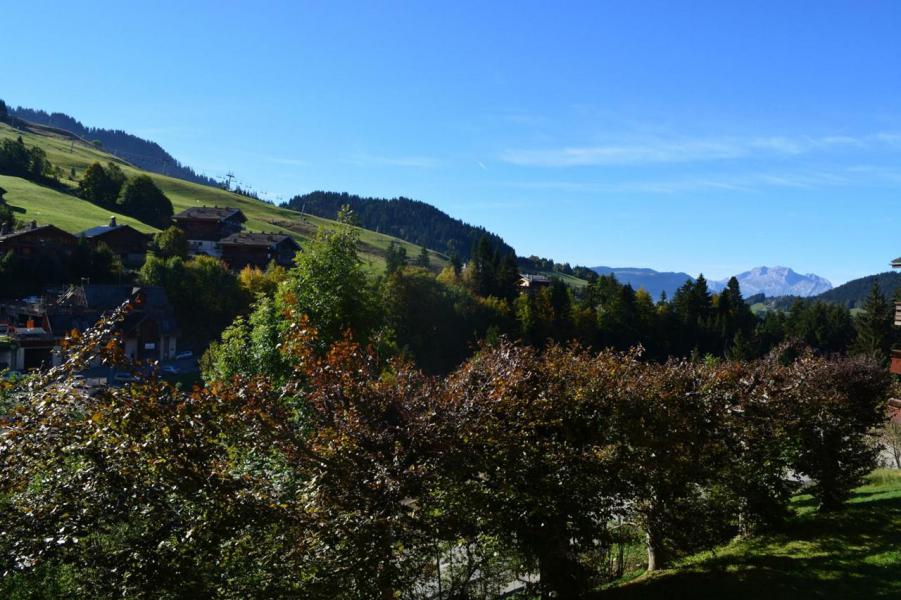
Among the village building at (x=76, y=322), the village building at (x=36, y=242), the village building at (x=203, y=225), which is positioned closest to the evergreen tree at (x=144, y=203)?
the village building at (x=203, y=225)

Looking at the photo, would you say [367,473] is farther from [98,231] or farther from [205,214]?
[205,214]

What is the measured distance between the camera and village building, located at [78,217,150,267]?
3002 inches

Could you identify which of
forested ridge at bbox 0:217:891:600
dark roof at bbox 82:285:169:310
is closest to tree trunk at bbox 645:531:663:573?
forested ridge at bbox 0:217:891:600

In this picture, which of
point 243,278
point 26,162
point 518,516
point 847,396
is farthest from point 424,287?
point 26,162

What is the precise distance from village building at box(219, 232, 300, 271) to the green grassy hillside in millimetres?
12315

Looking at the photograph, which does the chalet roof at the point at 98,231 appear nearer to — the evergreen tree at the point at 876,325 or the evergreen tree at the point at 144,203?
the evergreen tree at the point at 144,203

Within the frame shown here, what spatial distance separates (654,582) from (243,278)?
62569mm

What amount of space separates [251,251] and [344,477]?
8729 centimetres

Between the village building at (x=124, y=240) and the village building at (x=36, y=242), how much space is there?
929cm

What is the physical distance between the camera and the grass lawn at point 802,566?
8953 millimetres

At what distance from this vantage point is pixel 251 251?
89.1 metres

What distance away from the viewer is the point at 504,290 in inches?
3344

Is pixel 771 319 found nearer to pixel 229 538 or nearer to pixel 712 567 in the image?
pixel 712 567

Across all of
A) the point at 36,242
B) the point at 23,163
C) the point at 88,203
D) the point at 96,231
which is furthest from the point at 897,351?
the point at 23,163
